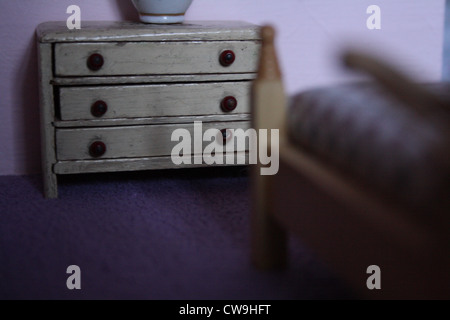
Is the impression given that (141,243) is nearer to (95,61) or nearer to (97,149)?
(97,149)

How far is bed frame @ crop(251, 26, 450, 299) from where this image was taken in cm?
113

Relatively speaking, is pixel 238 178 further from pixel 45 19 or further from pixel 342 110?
pixel 342 110

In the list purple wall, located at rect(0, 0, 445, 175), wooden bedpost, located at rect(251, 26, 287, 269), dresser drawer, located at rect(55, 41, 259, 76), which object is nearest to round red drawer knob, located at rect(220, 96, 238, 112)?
dresser drawer, located at rect(55, 41, 259, 76)

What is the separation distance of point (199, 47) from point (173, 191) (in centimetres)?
58

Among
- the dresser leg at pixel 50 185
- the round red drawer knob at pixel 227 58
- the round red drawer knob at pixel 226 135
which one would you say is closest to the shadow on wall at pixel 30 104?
the dresser leg at pixel 50 185

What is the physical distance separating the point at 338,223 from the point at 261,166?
14.6 inches

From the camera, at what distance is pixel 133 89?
243 centimetres

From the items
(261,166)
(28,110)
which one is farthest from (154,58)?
(261,166)

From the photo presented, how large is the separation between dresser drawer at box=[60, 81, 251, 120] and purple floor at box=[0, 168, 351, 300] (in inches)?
12.8

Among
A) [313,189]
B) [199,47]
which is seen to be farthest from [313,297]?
[199,47]

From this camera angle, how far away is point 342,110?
1420mm

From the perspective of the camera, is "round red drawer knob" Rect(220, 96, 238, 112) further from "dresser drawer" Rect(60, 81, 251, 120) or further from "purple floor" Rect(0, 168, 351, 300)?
"purple floor" Rect(0, 168, 351, 300)

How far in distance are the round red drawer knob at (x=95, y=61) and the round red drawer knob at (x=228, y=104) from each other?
1.60 feet

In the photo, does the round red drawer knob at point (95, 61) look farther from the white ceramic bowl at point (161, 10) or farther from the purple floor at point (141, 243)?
the purple floor at point (141, 243)
